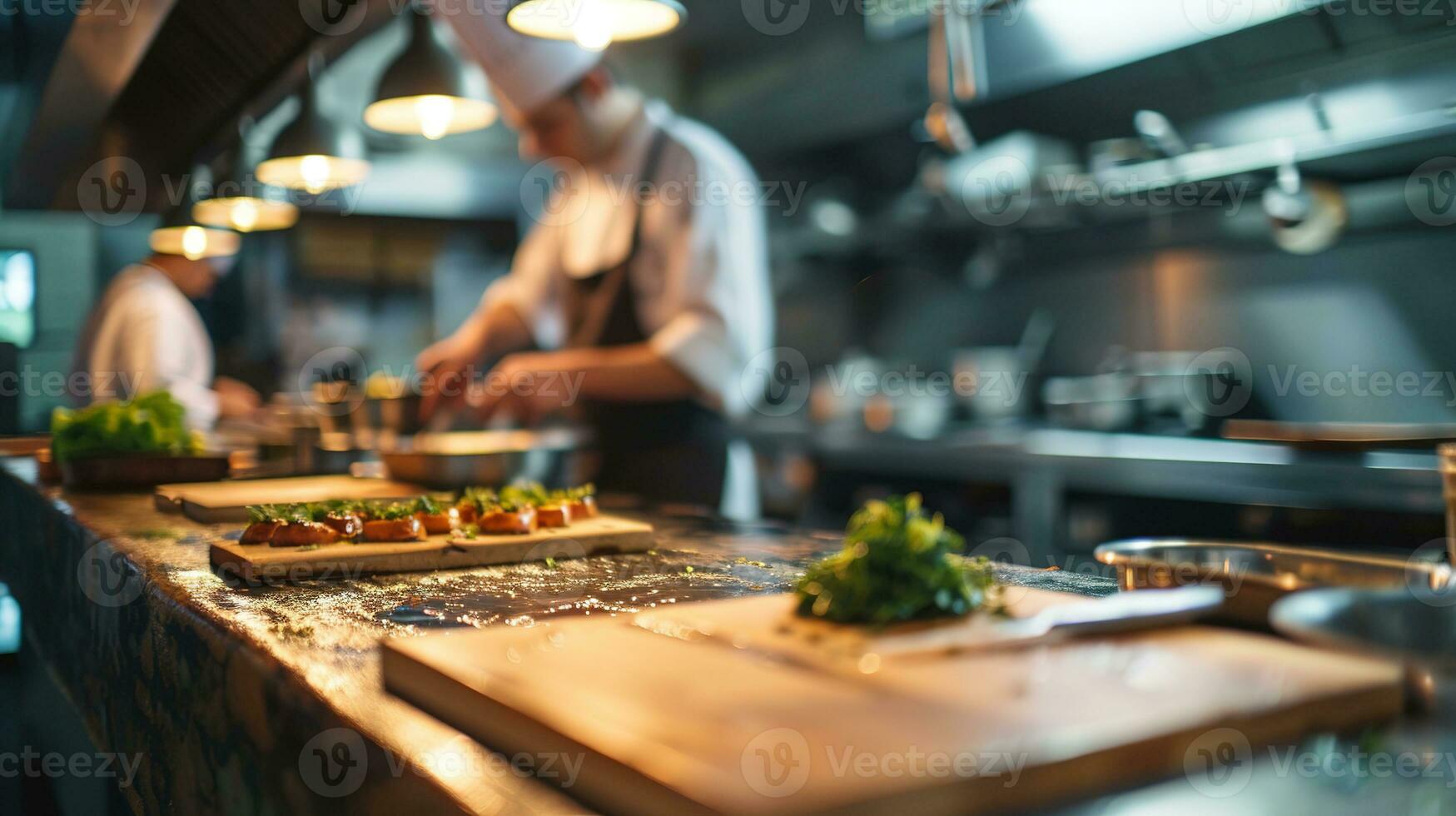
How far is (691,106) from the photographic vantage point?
6.18 meters

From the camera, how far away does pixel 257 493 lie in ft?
5.57

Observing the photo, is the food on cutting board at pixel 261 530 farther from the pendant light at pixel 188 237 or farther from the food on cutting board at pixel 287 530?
the pendant light at pixel 188 237

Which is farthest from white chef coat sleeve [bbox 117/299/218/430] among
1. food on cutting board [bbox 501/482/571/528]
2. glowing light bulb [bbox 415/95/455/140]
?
food on cutting board [bbox 501/482/571/528]

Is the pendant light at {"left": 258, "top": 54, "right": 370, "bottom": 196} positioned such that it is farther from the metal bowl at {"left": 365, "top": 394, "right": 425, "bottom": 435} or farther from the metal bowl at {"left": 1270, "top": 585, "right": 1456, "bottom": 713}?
the metal bowl at {"left": 1270, "top": 585, "right": 1456, "bottom": 713}

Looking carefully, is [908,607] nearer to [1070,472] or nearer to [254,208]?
[1070,472]

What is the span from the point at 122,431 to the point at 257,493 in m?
0.63

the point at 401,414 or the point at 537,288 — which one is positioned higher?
the point at 537,288

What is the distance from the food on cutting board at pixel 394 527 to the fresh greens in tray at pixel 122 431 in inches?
46.4

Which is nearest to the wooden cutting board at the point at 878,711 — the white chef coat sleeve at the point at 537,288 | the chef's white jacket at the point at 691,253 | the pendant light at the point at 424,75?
the pendant light at the point at 424,75

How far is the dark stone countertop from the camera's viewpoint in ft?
1.96

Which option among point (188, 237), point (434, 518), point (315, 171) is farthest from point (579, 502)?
point (188, 237)

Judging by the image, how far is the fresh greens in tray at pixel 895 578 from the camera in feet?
2.32

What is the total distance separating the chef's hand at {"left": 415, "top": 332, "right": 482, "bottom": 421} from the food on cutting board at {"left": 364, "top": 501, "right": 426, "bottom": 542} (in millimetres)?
927

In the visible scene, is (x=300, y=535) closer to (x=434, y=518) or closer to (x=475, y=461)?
(x=434, y=518)
